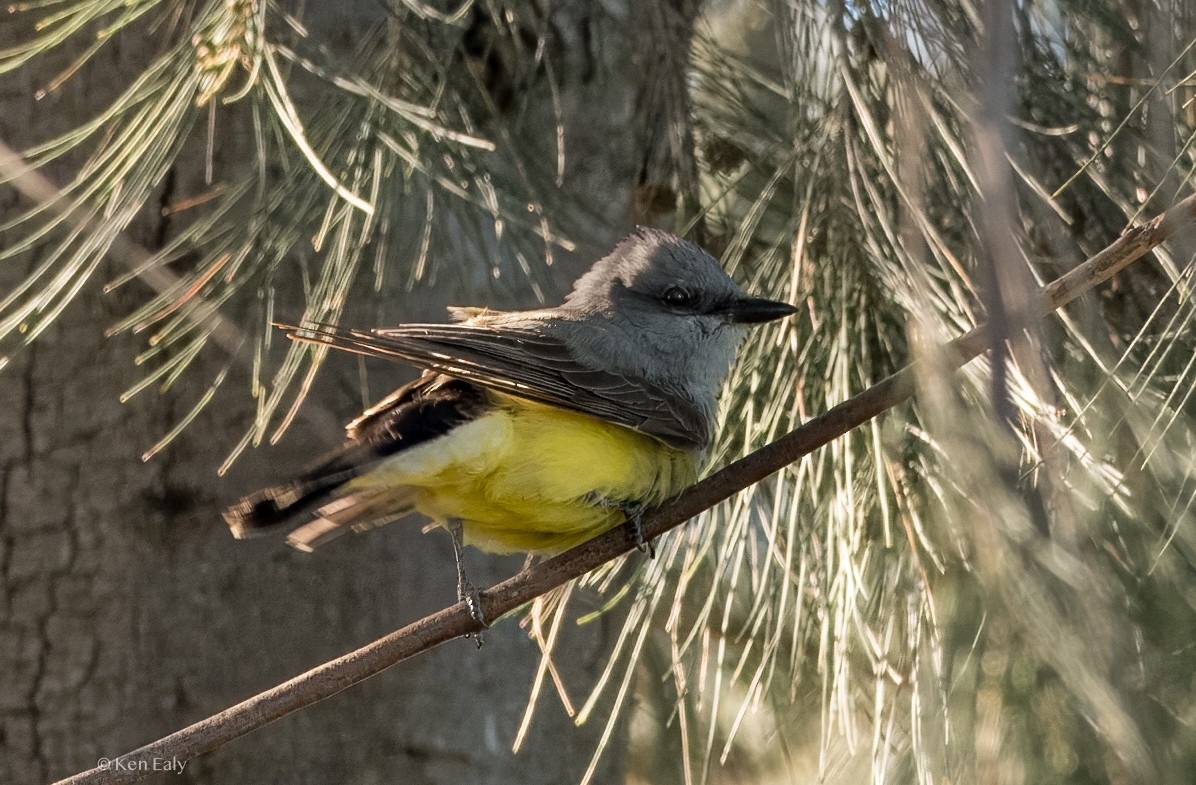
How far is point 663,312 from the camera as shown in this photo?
2625 mm

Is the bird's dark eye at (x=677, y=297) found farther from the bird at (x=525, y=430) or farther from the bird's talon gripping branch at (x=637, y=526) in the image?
the bird's talon gripping branch at (x=637, y=526)

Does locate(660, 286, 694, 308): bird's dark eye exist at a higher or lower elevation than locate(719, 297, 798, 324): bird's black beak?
higher

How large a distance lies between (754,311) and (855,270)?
0.20 m

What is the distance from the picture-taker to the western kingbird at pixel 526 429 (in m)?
1.79

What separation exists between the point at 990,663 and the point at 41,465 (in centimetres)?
187

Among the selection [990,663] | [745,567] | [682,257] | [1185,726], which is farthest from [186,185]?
[1185,726]

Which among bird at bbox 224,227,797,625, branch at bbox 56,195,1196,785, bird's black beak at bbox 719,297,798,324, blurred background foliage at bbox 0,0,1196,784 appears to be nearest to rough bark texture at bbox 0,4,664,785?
blurred background foliage at bbox 0,0,1196,784

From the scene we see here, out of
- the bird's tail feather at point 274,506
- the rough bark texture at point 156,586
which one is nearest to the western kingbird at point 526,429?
the bird's tail feather at point 274,506

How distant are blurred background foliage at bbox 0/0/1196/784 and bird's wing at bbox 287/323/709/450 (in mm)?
125

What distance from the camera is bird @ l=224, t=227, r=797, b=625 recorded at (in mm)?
1779

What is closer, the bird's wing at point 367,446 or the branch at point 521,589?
the branch at point 521,589

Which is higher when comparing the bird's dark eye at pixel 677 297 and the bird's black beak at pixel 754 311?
the bird's dark eye at pixel 677 297

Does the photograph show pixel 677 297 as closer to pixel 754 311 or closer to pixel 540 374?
pixel 754 311

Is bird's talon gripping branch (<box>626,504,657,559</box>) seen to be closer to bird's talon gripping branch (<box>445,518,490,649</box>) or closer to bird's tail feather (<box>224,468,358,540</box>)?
bird's talon gripping branch (<box>445,518,490,649</box>)
